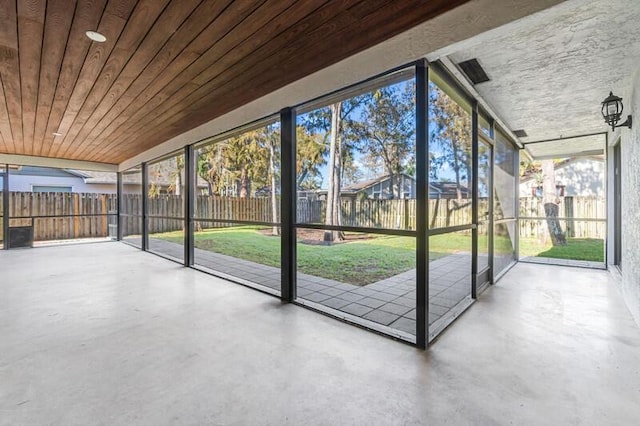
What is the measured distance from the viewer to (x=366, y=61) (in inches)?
102

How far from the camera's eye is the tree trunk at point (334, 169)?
362cm

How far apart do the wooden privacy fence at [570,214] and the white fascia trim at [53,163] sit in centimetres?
1152

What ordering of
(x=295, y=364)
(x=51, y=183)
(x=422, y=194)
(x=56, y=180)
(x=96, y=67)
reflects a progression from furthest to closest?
(x=56, y=180)
(x=51, y=183)
(x=96, y=67)
(x=422, y=194)
(x=295, y=364)

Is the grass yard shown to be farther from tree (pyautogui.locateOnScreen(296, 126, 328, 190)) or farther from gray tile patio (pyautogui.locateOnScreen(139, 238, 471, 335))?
tree (pyautogui.locateOnScreen(296, 126, 328, 190))

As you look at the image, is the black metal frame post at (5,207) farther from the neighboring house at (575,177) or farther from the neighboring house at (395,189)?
the neighboring house at (575,177)

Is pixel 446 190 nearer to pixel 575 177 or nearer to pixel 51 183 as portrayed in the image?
pixel 575 177

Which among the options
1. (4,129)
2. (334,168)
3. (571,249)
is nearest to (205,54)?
(334,168)

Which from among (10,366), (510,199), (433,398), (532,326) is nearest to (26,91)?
(10,366)

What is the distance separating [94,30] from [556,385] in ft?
13.2

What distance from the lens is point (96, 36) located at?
230 cm

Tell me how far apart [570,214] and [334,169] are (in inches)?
279

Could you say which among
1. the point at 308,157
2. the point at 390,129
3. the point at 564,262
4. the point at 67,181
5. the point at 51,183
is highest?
the point at 67,181

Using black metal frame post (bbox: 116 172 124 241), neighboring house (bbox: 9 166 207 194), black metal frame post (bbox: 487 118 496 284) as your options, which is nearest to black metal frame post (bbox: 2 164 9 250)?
black metal frame post (bbox: 116 172 124 241)

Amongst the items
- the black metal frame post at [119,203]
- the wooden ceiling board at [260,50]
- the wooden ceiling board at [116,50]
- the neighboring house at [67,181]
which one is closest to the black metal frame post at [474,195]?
the wooden ceiling board at [260,50]
